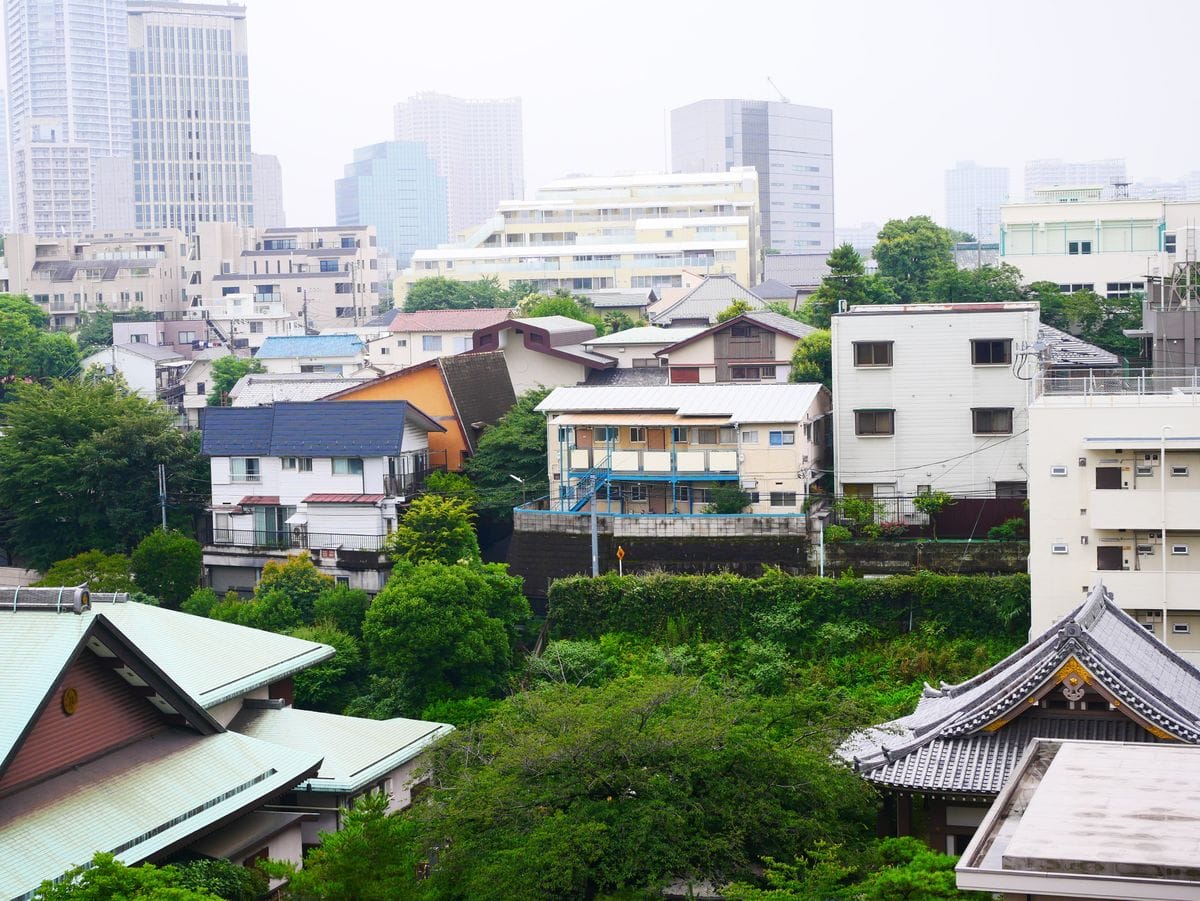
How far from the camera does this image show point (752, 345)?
41.8 meters

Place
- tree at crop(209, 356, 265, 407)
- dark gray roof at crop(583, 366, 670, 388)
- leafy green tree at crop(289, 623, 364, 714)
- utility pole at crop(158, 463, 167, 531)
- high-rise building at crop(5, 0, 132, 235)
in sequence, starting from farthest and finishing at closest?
high-rise building at crop(5, 0, 132, 235), tree at crop(209, 356, 265, 407), dark gray roof at crop(583, 366, 670, 388), utility pole at crop(158, 463, 167, 531), leafy green tree at crop(289, 623, 364, 714)

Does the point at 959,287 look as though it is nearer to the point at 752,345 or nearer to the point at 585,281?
the point at 752,345

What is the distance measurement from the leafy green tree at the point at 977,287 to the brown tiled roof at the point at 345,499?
17.9 metres

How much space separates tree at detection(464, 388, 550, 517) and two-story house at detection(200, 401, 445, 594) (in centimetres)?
174

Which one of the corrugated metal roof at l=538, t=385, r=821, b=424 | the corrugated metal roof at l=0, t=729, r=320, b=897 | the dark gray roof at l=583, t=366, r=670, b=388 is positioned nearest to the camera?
the corrugated metal roof at l=0, t=729, r=320, b=897

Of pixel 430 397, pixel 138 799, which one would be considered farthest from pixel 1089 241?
pixel 138 799

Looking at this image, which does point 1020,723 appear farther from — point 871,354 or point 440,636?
point 871,354

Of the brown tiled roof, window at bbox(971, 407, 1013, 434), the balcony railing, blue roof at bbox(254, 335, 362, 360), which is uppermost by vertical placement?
blue roof at bbox(254, 335, 362, 360)

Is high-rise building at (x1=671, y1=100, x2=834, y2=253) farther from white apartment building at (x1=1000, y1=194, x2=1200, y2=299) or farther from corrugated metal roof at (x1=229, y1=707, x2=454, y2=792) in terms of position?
corrugated metal roof at (x1=229, y1=707, x2=454, y2=792)

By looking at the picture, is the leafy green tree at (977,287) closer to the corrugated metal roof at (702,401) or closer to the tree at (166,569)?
the corrugated metal roof at (702,401)

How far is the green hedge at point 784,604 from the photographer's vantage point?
28.0m

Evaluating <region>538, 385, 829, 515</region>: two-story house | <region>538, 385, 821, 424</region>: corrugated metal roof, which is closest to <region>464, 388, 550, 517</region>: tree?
<region>538, 385, 829, 515</region>: two-story house

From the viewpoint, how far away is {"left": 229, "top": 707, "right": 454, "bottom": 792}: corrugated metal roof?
72.6ft

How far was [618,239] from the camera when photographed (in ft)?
284
